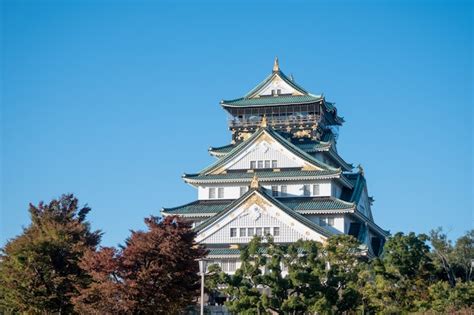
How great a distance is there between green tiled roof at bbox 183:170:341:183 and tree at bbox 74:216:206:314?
21.6 meters

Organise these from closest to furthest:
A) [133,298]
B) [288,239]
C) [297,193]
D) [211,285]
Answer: [133,298], [211,285], [288,239], [297,193]

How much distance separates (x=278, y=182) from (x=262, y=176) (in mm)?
1314

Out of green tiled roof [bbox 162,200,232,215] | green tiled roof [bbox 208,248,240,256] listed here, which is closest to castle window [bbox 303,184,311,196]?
green tiled roof [bbox 162,200,232,215]

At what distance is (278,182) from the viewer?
5825 cm

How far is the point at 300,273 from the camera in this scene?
4091 centimetres

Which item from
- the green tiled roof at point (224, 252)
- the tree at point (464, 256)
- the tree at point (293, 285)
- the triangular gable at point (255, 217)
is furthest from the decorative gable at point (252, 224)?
the tree at point (464, 256)

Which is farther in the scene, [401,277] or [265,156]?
[265,156]

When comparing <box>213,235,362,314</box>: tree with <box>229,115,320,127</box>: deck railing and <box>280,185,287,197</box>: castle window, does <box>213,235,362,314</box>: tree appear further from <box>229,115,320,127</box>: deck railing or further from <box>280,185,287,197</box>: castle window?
<box>229,115,320,127</box>: deck railing

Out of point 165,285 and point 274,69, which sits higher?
point 274,69

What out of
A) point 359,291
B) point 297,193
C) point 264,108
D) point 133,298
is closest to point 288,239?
point 297,193

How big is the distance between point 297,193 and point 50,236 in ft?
73.9

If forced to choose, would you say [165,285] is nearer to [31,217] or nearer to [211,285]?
[211,285]

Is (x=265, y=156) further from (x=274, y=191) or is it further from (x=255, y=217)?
(x=255, y=217)

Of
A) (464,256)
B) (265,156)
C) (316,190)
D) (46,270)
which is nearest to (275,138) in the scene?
(265,156)
